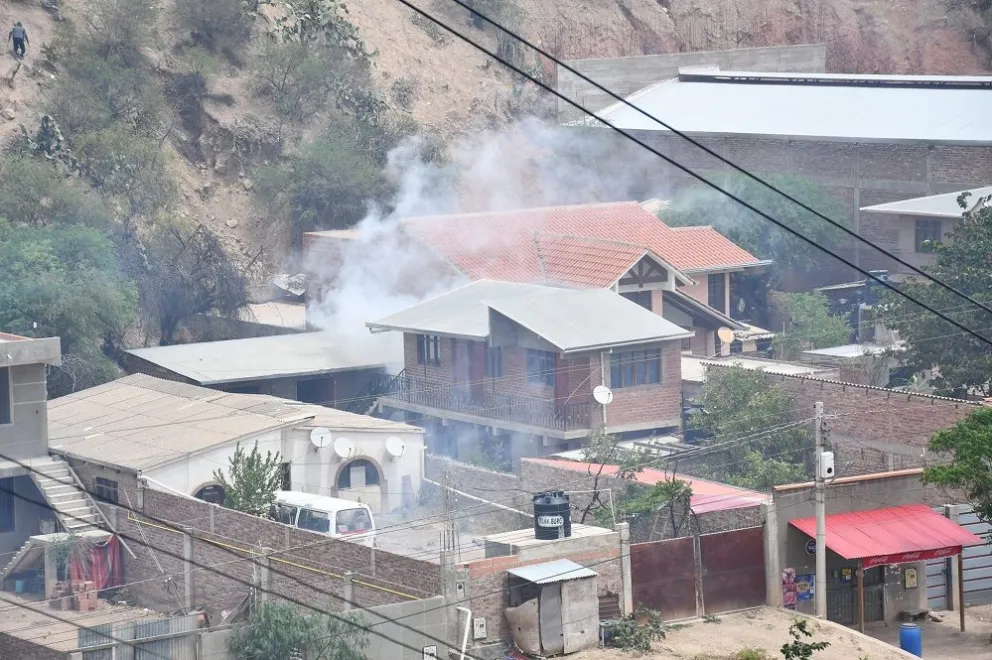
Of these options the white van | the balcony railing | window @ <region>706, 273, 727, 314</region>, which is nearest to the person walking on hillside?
the balcony railing

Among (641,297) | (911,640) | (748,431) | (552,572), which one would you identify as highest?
(641,297)

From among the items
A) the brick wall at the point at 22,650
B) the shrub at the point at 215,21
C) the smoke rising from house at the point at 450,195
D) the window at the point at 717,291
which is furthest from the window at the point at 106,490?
the shrub at the point at 215,21

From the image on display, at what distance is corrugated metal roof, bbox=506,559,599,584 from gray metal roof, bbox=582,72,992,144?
30.6m

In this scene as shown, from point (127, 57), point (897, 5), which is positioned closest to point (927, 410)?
point (127, 57)

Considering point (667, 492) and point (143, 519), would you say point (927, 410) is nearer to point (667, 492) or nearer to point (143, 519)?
point (667, 492)

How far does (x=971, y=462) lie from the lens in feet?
80.0

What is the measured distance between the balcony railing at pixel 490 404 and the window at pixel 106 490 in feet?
27.2

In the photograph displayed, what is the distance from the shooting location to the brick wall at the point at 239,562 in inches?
938

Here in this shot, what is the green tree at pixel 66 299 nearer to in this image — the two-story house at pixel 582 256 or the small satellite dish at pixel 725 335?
the two-story house at pixel 582 256

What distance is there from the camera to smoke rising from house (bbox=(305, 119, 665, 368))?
42.8m

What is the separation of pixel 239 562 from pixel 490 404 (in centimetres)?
Answer: 1034

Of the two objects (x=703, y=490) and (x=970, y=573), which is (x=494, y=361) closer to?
(x=703, y=490)

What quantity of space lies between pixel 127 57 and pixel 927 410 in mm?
31954

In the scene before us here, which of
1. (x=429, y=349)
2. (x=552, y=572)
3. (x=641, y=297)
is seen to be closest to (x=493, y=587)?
(x=552, y=572)
